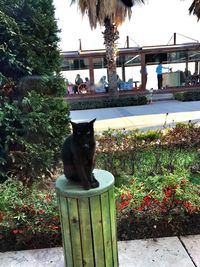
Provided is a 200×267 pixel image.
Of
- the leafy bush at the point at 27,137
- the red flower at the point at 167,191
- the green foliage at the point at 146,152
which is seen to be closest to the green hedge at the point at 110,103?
the green foliage at the point at 146,152

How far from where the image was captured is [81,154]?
6.35 feet

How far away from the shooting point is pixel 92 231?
2.05m

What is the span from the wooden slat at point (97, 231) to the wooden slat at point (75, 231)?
11 cm

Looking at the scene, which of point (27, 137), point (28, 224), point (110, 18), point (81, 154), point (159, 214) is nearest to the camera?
point (81, 154)

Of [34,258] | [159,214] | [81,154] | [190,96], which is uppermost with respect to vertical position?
[81,154]

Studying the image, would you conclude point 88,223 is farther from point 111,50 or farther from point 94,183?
point 111,50

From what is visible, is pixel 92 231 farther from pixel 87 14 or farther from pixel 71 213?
pixel 87 14

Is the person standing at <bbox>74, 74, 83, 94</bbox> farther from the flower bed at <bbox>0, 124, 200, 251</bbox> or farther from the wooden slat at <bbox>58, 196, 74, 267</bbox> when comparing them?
the wooden slat at <bbox>58, 196, 74, 267</bbox>

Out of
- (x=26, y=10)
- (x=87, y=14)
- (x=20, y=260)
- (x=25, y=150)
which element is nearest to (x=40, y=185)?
(x=25, y=150)

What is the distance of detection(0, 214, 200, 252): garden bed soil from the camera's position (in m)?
2.85

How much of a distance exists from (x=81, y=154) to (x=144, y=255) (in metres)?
1.34

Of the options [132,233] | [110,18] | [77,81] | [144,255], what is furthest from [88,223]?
[77,81]

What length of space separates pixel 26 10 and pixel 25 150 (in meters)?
2.01

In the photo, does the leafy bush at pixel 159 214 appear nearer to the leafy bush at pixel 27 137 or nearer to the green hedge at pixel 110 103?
the leafy bush at pixel 27 137
